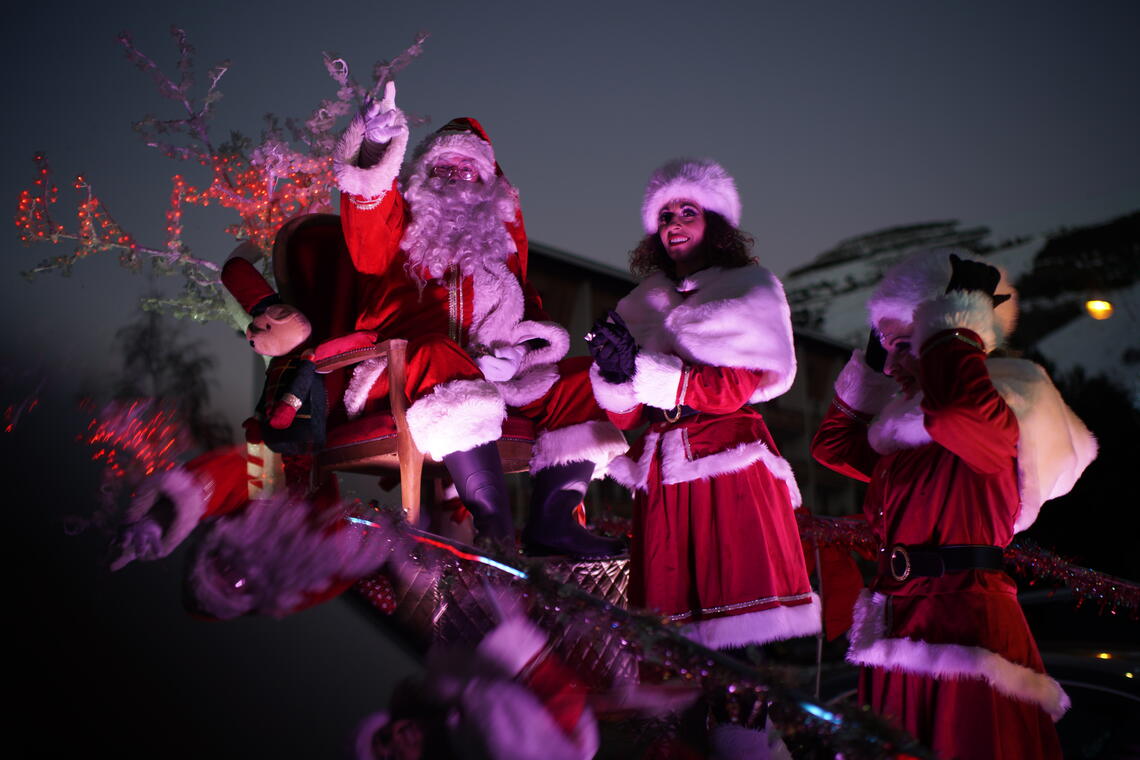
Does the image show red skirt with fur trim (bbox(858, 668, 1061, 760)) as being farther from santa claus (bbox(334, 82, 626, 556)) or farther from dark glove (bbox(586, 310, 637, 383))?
santa claus (bbox(334, 82, 626, 556))

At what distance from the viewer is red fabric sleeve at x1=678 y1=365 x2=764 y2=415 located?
9.03 ft

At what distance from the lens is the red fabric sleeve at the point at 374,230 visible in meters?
3.50

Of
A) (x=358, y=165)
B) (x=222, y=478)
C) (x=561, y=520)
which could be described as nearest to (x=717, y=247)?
(x=561, y=520)

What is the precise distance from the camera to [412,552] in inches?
78.3

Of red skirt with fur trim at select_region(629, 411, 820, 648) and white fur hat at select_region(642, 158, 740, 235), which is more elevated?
white fur hat at select_region(642, 158, 740, 235)

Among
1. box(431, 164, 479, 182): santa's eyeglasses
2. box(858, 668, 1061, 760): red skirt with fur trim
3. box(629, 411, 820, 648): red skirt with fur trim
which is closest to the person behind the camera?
box(858, 668, 1061, 760): red skirt with fur trim

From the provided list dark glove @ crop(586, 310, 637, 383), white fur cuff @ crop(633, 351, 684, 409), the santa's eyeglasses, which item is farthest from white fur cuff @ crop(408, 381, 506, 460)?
the santa's eyeglasses

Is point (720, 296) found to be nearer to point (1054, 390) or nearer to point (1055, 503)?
point (1054, 390)

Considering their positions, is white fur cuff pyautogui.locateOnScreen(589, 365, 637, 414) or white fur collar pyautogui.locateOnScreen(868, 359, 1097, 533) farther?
white fur cuff pyautogui.locateOnScreen(589, 365, 637, 414)

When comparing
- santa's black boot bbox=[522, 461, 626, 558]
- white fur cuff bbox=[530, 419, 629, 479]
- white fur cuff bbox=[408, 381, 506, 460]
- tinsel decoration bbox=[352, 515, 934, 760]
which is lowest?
santa's black boot bbox=[522, 461, 626, 558]

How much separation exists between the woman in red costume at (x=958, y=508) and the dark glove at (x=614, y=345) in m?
0.73

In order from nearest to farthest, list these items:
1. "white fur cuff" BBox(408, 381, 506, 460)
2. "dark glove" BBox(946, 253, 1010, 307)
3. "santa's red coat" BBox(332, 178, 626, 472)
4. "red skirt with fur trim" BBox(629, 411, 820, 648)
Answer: "dark glove" BBox(946, 253, 1010, 307), "red skirt with fur trim" BBox(629, 411, 820, 648), "white fur cuff" BBox(408, 381, 506, 460), "santa's red coat" BBox(332, 178, 626, 472)

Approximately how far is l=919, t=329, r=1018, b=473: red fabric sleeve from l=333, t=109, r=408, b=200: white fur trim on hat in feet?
6.53

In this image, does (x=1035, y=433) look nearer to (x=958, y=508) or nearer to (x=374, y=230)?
(x=958, y=508)
